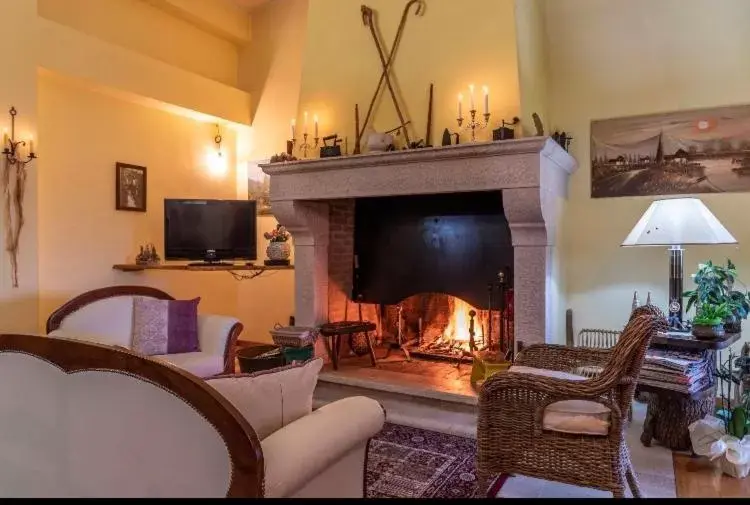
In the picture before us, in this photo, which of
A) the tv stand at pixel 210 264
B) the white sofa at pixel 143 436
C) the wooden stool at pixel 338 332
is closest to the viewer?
the white sofa at pixel 143 436

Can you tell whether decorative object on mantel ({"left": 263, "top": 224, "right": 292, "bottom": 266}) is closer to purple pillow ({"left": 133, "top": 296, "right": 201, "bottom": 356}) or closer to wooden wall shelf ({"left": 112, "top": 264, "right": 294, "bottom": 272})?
wooden wall shelf ({"left": 112, "top": 264, "right": 294, "bottom": 272})

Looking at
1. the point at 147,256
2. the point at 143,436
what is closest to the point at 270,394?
the point at 143,436

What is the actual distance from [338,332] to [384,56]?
210cm

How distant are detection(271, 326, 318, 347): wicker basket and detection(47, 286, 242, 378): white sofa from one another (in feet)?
1.48

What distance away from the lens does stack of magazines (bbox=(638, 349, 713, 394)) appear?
107 inches

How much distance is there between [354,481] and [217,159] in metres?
4.70

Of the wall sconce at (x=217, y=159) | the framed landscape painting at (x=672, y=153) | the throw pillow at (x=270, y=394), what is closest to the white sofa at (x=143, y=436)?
the throw pillow at (x=270, y=394)

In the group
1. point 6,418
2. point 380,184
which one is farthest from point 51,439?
point 380,184

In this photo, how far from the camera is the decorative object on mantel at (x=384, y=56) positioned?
382 cm

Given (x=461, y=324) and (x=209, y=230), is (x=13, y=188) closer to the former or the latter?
(x=209, y=230)

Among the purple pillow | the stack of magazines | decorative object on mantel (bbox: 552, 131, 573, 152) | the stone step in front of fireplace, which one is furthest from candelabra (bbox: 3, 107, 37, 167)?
the stack of magazines

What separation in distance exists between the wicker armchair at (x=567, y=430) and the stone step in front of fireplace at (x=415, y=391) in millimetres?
888

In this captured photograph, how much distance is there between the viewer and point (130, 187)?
4.98 m

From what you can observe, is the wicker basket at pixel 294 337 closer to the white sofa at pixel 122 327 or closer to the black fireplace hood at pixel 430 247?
the white sofa at pixel 122 327
